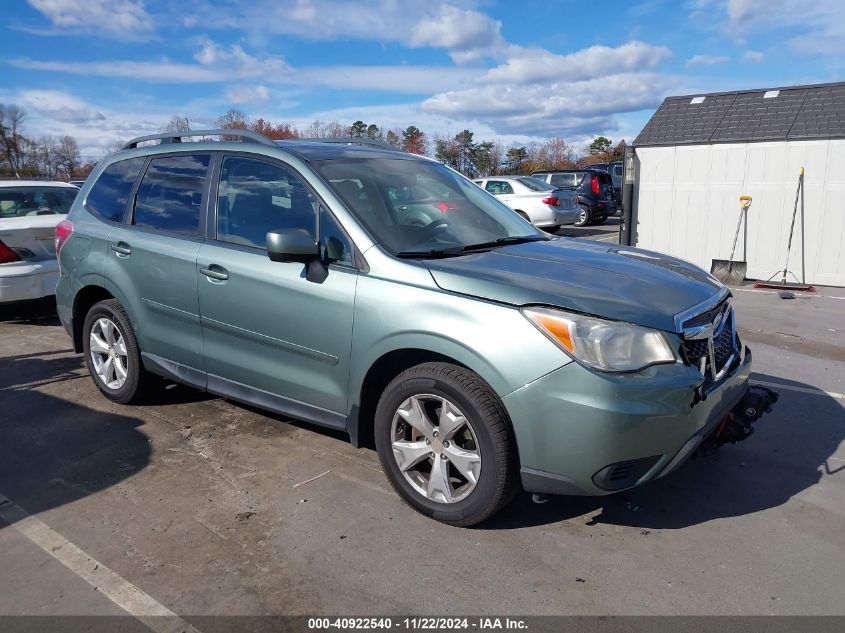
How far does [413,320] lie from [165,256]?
2.04m

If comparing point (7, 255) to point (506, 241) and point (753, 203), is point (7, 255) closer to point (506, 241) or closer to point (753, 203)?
point (506, 241)

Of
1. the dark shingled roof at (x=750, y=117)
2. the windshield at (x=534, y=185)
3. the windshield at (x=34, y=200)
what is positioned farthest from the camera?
the windshield at (x=534, y=185)

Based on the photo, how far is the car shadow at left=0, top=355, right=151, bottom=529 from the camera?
12.1 ft

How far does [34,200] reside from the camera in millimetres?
8133

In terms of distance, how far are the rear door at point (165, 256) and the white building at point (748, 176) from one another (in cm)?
953

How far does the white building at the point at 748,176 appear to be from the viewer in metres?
10.3

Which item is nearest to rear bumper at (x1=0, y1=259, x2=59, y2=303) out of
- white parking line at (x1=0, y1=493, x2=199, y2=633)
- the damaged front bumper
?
white parking line at (x1=0, y1=493, x2=199, y2=633)

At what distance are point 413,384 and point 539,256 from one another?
105cm

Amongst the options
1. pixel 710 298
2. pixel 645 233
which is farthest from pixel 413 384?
pixel 645 233

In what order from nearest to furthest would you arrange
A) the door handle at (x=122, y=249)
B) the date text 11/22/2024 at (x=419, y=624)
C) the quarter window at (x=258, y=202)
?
the date text 11/22/2024 at (x=419, y=624) → the quarter window at (x=258, y=202) → the door handle at (x=122, y=249)

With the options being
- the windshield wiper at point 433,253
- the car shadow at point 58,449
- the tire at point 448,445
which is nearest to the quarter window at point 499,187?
the car shadow at point 58,449

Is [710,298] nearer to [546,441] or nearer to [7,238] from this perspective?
[546,441]

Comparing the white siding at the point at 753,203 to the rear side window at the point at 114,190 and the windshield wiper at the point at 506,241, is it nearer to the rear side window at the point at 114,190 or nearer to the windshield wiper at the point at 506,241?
the windshield wiper at the point at 506,241

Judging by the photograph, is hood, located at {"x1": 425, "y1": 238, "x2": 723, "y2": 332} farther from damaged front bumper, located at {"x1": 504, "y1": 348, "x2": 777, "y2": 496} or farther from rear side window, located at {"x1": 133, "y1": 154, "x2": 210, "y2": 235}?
rear side window, located at {"x1": 133, "y1": 154, "x2": 210, "y2": 235}
